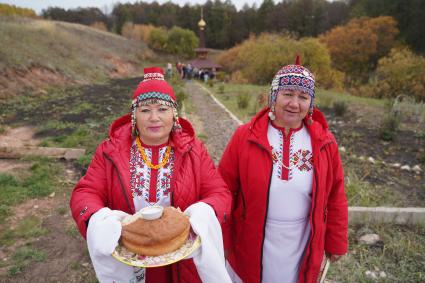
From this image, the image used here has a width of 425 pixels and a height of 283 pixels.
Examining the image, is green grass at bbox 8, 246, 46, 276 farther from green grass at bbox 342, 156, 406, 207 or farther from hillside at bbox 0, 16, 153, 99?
hillside at bbox 0, 16, 153, 99

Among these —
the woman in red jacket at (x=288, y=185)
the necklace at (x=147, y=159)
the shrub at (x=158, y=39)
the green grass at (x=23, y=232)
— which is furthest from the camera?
the shrub at (x=158, y=39)

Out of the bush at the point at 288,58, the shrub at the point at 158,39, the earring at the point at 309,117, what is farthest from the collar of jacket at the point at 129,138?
the shrub at the point at 158,39

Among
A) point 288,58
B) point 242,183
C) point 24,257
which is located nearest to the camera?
point 242,183

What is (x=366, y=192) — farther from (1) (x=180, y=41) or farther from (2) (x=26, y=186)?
(1) (x=180, y=41)

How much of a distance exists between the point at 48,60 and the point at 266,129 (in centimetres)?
2133

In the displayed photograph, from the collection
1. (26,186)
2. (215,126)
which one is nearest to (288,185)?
(26,186)

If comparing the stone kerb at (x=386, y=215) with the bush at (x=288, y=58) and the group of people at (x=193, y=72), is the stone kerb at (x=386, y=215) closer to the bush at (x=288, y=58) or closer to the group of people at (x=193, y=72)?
the bush at (x=288, y=58)

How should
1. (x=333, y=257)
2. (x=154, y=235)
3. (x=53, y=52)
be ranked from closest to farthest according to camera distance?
(x=154, y=235), (x=333, y=257), (x=53, y=52)

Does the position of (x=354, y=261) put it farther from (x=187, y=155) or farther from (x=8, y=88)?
(x=8, y=88)

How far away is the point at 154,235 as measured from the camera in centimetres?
151

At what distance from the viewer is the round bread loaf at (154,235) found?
59.7 inches

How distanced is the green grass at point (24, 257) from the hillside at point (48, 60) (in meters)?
12.0

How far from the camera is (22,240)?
12.4 ft

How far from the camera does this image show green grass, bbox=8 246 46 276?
328 cm
